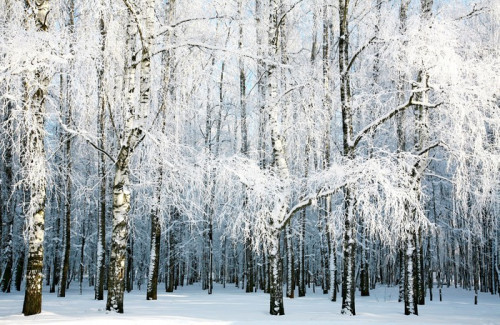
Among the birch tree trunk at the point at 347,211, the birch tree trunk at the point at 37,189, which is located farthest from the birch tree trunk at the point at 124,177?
the birch tree trunk at the point at 347,211

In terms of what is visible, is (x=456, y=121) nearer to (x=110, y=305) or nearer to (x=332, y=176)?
(x=332, y=176)

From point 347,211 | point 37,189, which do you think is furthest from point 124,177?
point 347,211

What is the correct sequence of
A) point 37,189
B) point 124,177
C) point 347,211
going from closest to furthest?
1. point 37,189
2. point 124,177
3. point 347,211

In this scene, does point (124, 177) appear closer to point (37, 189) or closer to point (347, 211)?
point (37, 189)

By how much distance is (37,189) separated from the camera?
8648 millimetres

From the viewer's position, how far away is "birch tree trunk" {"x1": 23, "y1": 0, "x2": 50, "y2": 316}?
8227mm

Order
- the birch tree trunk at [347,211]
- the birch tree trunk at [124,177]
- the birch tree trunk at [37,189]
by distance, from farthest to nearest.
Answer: the birch tree trunk at [347,211] → the birch tree trunk at [124,177] → the birch tree trunk at [37,189]

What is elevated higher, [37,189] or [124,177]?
[124,177]

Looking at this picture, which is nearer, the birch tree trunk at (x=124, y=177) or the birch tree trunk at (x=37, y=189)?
the birch tree trunk at (x=37, y=189)

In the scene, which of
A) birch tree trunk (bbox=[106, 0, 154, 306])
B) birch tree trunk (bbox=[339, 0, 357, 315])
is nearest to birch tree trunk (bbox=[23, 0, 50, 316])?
birch tree trunk (bbox=[106, 0, 154, 306])

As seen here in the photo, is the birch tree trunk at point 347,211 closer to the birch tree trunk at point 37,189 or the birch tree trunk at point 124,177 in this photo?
the birch tree trunk at point 124,177

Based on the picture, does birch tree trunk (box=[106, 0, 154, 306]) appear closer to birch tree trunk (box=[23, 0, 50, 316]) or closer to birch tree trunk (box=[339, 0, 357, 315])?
birch tree trunk (box=[23, 0, 50, 316])

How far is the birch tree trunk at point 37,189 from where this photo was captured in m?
8.23

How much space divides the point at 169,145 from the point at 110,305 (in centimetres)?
391
